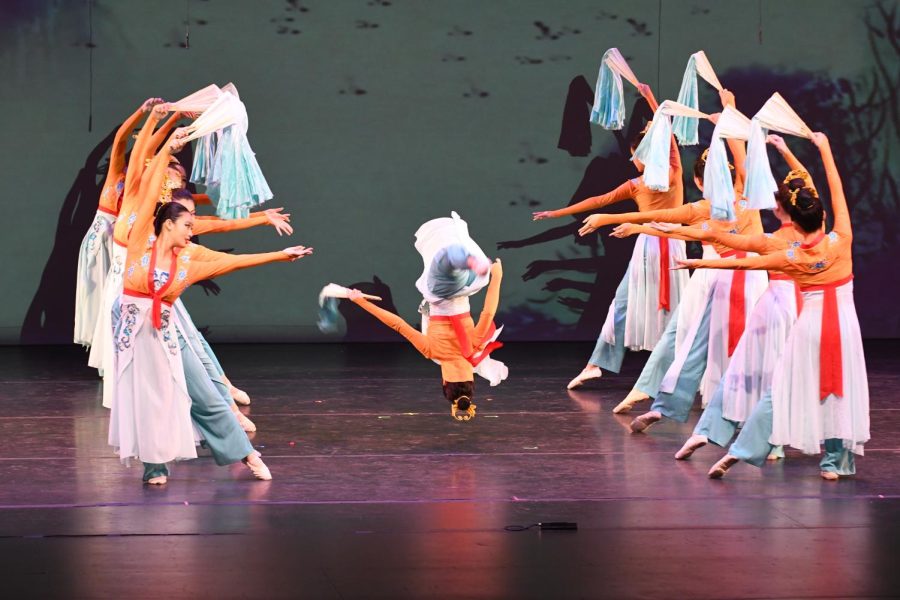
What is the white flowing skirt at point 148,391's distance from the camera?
4840mm

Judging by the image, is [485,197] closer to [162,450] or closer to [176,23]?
[176,23]

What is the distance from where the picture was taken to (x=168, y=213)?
481cm

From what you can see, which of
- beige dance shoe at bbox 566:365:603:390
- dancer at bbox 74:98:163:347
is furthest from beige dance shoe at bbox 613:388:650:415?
dancer at bbox 74:98:163:347

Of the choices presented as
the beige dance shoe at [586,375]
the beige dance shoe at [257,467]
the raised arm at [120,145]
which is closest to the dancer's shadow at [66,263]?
the raised arm at [120,145]

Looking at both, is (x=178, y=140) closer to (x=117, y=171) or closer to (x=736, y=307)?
(x=117, y=171)

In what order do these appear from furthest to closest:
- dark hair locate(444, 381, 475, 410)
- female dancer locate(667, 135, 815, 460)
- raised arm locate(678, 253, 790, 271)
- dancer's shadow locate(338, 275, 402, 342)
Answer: dancer's shadow locate(338, 275, 402, 342) < dark hair locate(444, 381, 475, 410) < female dancer locate(667, 135, 815, 460) < raised arm locate(678, 253, 790, 271)

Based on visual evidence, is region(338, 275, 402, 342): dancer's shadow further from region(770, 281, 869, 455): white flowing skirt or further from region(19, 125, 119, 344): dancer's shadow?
region(770, 281, 869, 455): white flowing skirt

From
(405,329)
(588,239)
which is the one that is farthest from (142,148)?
(588,239)

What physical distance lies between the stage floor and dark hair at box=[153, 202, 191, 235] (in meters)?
0.91

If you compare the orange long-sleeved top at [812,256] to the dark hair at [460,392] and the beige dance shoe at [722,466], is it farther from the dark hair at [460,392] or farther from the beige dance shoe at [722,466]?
the dark hair at [460,392]

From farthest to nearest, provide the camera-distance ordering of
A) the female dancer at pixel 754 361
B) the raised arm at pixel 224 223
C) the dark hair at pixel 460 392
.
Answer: the dark hair at pixel 460 392
the raised arm at pixel 224 223
the female dancer at pixel 754 361

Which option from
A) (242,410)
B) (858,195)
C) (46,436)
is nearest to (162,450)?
(46,436)

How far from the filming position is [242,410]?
6746mm

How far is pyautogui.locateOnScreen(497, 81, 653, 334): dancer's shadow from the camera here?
9477 millimetres
